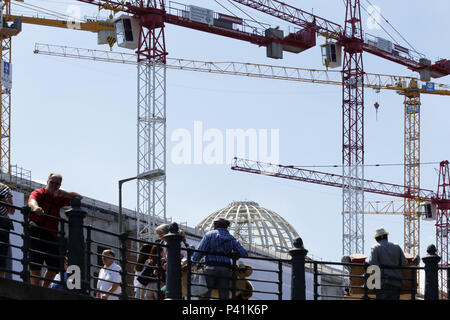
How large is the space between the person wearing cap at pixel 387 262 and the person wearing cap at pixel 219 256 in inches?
95.2

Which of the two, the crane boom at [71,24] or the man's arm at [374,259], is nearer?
the man's arm at [374,259]

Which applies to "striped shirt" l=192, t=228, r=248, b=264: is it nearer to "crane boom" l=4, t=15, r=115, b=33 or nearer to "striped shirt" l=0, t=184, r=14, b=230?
"striped shirt" l=0, t=184, r=14, b=230

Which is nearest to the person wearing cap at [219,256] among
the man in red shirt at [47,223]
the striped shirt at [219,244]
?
the striped shirt at [219,244]

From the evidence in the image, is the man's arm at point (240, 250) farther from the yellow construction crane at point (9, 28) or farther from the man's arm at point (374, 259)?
the yellow construction crane at point (9, 28)

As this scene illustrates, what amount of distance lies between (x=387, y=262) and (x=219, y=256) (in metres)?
2.89

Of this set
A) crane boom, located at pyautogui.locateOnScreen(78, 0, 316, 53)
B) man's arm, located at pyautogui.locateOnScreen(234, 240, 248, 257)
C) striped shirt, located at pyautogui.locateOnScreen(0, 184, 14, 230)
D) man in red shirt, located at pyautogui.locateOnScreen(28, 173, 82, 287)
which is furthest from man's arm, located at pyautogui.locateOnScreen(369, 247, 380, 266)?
crane boom, located at pyautogui.locateOnScreen(78, 0, 316, 53)

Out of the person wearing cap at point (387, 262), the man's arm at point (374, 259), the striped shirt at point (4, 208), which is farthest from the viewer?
the man's arm at point (374, 259)

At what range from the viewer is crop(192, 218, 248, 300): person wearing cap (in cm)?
1560

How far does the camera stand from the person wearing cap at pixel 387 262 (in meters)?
17.1

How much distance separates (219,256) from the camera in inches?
624

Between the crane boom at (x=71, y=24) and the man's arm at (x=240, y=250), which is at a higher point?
the crane boom at (x=71, y=24)
